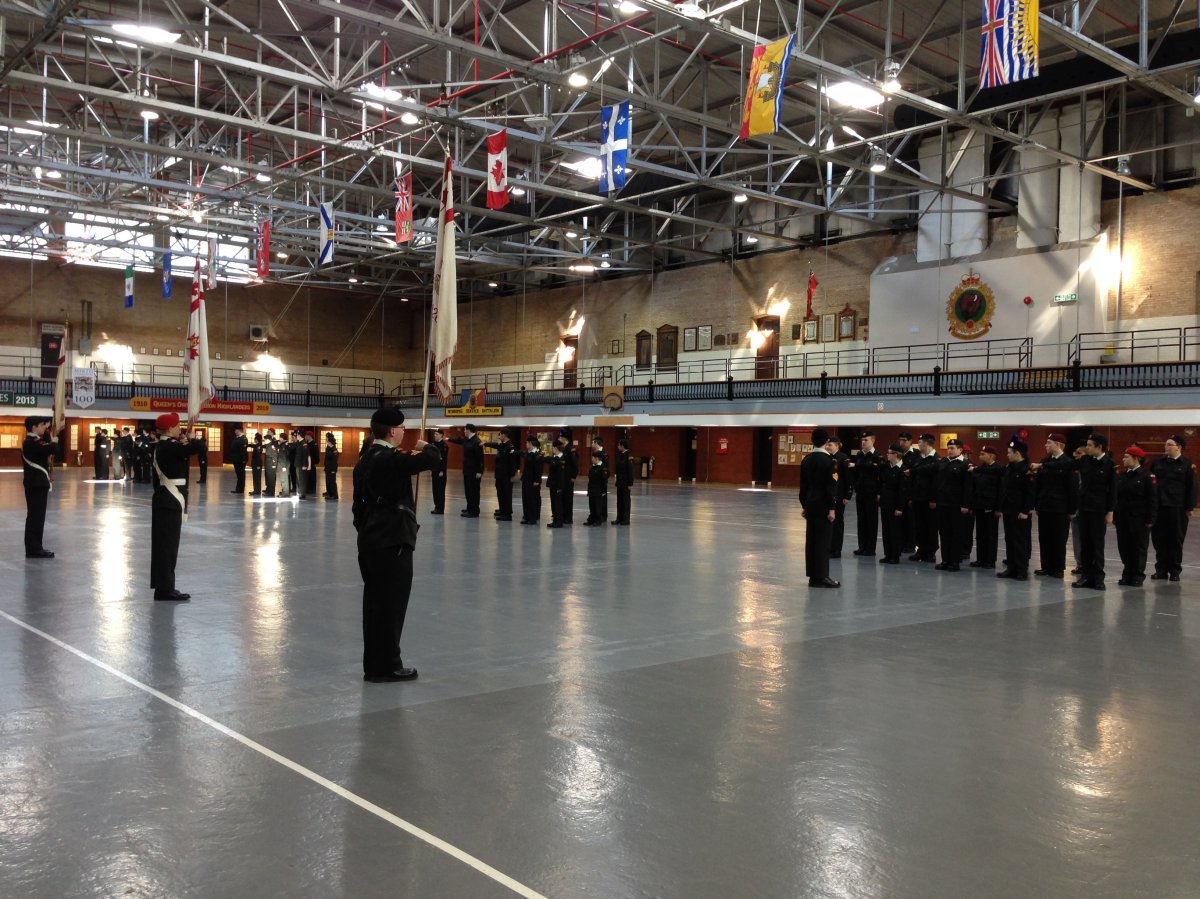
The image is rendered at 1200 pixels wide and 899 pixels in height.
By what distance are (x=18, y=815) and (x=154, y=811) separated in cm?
50

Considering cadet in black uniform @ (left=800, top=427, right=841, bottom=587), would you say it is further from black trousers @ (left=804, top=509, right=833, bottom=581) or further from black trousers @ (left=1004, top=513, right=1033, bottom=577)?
black trousers @ (left=1004, top=513, right=1033, bottom=577)

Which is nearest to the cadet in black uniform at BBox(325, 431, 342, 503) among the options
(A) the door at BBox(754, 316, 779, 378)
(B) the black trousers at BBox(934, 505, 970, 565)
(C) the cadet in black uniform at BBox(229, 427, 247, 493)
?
(C) the cadet in black uniform at BBox(229, 427, 247, 493)

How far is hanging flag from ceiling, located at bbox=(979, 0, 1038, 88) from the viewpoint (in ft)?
41.7

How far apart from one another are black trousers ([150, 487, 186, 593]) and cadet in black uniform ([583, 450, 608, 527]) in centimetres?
906

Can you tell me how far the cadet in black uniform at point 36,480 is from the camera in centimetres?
1084

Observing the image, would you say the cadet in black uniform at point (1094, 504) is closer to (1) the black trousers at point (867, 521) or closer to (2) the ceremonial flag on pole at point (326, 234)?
(1) the black trousers at point (867, 521)

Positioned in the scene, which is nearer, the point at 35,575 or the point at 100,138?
the point at 35,575

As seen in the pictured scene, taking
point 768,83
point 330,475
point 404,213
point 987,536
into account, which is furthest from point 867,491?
point 330,475

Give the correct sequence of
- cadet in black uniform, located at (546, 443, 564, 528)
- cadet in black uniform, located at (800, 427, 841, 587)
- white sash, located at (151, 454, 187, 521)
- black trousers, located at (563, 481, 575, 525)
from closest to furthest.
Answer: white sash, located at (151, 454, 187, 521) < cadet in black uniform, located at (800, 427, 841, 587) < cadet in black uniform, located at (546, 443, 564, 528) < black trousers, located at (563, 481, 575, 525)

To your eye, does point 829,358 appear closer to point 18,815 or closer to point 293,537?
point 293,537

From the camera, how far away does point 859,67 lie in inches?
918

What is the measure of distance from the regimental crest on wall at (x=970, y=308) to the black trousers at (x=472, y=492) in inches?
720

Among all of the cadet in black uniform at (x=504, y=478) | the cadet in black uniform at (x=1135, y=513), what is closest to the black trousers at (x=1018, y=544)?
the cadet in black uniform at (x=1135, y=513)

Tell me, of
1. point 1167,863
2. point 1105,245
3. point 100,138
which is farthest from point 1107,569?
point 100,138
